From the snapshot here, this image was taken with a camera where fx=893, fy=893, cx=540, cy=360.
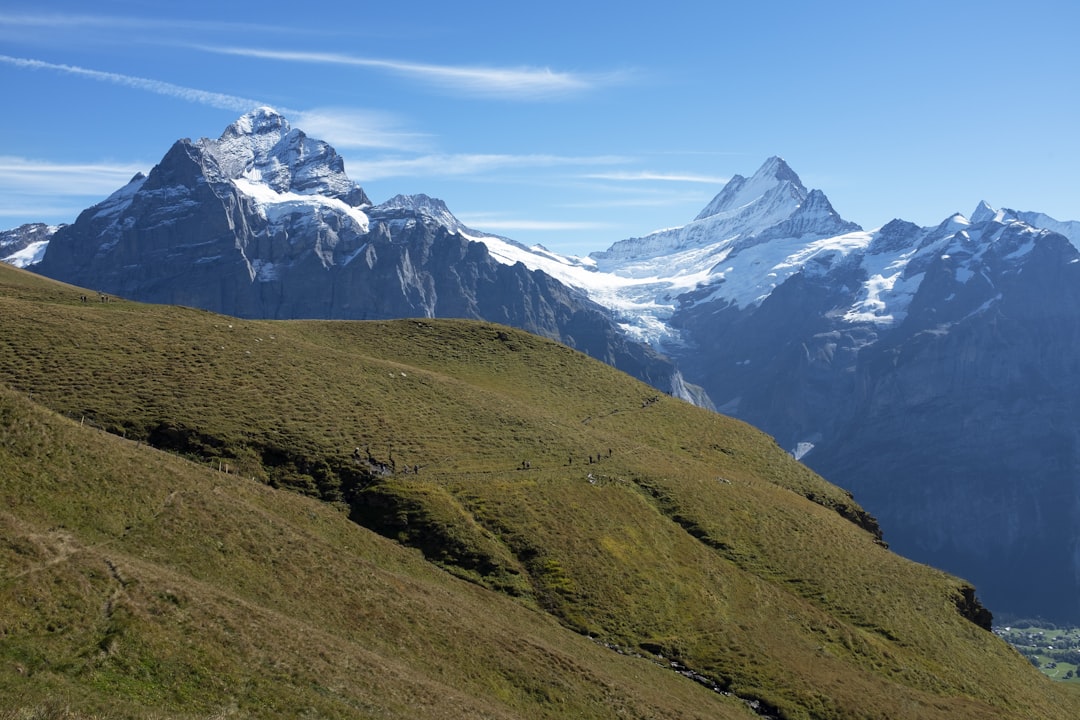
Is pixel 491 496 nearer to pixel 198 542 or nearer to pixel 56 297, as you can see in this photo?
pixel 198 542

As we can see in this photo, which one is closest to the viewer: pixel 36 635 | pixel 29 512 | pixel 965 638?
pixel 36 635

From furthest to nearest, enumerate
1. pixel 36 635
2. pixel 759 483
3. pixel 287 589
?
1. pixel 759 483
2. pixel 287 589
3. pixel 36 635

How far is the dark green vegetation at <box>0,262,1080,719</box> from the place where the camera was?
35.9 m

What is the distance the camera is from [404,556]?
6438 cm

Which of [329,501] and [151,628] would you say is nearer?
[151,628]

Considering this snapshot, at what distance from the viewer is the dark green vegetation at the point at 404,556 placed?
35938 millimetres

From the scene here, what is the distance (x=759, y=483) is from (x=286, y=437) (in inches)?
2233

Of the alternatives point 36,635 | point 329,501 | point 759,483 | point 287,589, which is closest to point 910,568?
point 759,483

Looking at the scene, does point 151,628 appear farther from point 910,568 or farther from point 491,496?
point 910,568

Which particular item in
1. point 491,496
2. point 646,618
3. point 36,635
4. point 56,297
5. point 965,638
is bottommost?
Result: point 965,638

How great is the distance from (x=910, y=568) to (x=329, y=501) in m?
61.4

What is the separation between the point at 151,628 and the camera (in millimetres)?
34594

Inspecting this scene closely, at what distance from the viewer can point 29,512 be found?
43875 mm

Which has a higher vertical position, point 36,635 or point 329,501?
point 36,635
